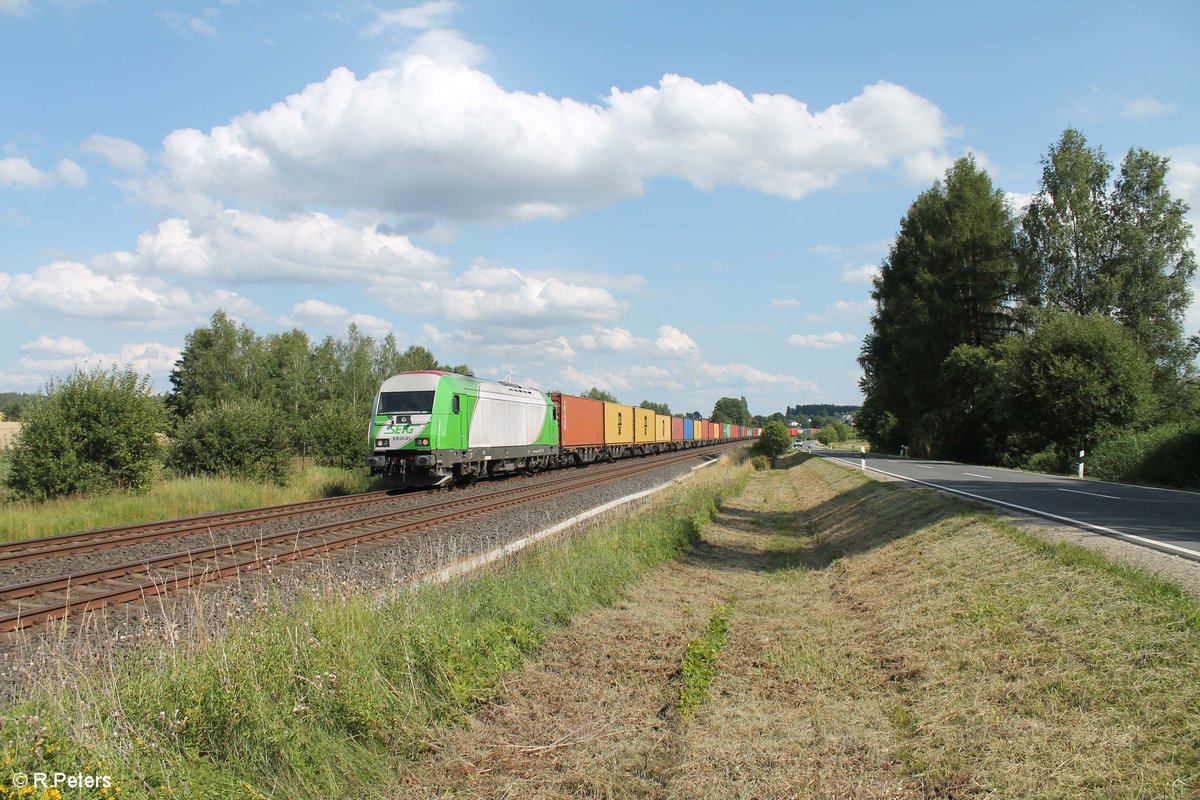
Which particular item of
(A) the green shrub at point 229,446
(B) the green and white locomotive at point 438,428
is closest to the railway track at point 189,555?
(B) the green and white locomotive at point 438,428

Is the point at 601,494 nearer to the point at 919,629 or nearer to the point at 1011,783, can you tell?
the point at 919,629

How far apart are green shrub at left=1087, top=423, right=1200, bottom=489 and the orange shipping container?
21.4 meters

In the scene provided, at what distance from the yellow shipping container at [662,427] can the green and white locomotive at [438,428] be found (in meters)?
31.4

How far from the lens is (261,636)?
571 cm

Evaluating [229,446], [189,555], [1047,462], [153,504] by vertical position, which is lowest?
[153,504]

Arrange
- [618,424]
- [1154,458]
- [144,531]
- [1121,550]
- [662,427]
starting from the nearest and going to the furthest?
[1121,550] → [144,531] → [1154,458] → [618,424] → [662,427]

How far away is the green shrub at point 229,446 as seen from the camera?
23.4 meters

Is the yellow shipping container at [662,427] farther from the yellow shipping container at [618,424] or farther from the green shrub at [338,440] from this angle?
the green shrub at [338,440]

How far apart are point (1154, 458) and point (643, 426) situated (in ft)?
111

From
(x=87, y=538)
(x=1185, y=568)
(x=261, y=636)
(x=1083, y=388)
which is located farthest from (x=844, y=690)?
(x=1083, y=388)

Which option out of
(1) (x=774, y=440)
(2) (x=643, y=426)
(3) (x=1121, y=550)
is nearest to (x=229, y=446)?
(3) (x=1121, y=550)

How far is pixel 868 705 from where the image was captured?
18.4 ft

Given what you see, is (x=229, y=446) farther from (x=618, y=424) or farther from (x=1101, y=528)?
(x=618, y=424)

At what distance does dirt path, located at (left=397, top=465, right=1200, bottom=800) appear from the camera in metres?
4.22
